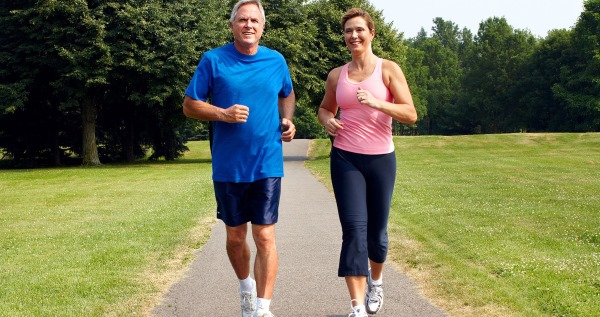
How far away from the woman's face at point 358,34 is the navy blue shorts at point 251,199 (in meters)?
1.09

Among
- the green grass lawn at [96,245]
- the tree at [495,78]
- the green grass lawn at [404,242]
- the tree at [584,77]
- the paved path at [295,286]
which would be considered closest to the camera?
the paved path at [295,286]

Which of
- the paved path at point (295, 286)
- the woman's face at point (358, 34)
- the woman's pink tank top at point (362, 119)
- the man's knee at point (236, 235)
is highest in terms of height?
the woman's face at point (358, 34)

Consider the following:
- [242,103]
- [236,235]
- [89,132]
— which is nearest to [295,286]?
[236,235]

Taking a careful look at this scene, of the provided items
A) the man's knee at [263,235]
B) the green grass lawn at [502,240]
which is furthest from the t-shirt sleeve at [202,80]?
the green grass lawn at [502,240]

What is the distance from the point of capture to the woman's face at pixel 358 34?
17.2ft

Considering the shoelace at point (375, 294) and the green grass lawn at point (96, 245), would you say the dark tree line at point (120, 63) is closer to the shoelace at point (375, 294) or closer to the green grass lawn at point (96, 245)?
the green grass lawn at point (96, 245)

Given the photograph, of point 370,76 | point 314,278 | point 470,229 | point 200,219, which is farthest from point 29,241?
point 370,76

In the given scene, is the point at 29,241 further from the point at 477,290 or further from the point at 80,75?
the point at 80,75

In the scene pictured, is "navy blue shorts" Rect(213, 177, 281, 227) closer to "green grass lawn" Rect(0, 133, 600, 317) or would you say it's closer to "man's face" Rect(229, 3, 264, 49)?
"man's face" Rect(229, 3, 264, 49)

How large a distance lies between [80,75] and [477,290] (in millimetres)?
27682

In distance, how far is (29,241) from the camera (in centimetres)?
1073

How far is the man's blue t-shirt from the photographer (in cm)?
499

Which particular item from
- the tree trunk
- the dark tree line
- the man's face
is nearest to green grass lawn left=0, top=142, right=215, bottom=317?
the man's face

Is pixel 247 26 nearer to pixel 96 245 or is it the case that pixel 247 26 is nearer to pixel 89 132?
pixel 96 245
